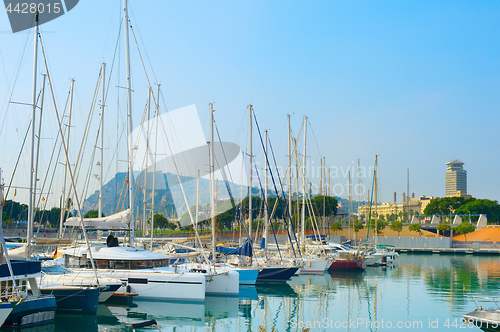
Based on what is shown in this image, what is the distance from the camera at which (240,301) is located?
24453 millimetres

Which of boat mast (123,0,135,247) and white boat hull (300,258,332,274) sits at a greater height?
boat mast (123,0,135,247)

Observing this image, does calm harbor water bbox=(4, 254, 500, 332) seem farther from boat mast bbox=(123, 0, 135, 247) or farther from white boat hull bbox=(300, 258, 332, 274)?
boat mast bbox=(123, 0, 135, 247)

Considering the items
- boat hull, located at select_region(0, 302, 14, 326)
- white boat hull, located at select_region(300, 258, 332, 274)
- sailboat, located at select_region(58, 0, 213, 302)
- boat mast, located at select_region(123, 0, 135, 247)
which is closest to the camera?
boat hull, located at select_region(0, 302, 14, 326)

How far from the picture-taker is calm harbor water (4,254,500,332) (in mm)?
18734

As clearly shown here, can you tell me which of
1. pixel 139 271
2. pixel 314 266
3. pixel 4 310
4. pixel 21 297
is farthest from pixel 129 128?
pixel 314 266

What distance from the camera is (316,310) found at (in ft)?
74.5

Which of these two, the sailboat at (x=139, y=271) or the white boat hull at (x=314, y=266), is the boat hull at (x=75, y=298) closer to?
the sailboat at (x=139, y=271)

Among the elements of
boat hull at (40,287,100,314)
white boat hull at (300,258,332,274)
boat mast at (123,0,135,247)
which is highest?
boat mast at (123,0,135,247)

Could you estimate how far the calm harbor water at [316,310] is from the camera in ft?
61.5

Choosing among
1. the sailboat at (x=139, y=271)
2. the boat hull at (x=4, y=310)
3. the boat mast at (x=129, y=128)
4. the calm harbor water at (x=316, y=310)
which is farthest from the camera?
the boat mast at (x=129, y=128)

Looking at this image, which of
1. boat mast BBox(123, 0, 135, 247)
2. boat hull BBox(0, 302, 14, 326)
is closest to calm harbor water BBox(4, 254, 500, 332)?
boat hull BBox(0, 302, 14, 326)

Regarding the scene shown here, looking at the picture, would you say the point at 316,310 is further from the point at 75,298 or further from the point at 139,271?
the point at 75,298

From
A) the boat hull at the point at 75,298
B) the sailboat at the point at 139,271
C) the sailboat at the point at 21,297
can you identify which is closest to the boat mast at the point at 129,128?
the sailboat at the point at 139,271

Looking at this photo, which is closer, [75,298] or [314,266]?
[75,298]
